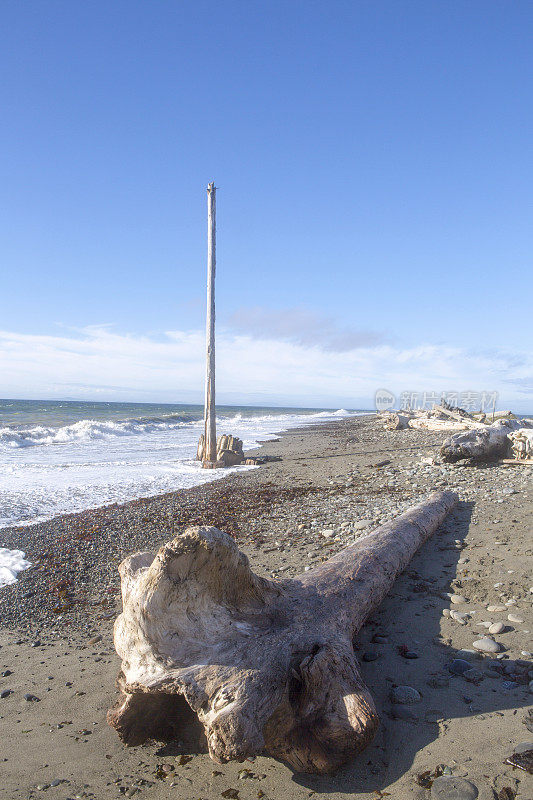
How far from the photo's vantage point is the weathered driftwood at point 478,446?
930 cm

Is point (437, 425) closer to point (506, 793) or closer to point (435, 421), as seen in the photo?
point (435, 421)

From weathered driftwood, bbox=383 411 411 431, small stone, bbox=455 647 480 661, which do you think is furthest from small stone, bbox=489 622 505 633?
weathered driftwood, bbox=383 411 411 431

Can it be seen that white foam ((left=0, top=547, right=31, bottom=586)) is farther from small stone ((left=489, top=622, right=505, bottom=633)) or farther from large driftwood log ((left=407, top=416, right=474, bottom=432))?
large driftwood log ((left=407, top=416, right=474, bottom=432))

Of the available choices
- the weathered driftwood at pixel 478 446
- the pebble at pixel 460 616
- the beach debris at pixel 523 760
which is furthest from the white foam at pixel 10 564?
the weathered driftwood at pixel 478 446

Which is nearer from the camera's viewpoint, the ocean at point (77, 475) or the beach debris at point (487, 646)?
the beach debris at point (487, 646)

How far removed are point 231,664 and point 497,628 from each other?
6.62 ft

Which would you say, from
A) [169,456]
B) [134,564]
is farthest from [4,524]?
[169,456]

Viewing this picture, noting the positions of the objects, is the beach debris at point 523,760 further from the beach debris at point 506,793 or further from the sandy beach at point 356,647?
the beach debris at point 506,793

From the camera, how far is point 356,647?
322cm

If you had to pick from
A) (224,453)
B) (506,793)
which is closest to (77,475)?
(224,453)

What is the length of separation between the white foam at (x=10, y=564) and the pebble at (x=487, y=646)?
4573mm

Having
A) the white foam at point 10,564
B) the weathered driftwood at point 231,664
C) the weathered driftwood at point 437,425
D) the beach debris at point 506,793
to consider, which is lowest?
the white foam at point 10,564

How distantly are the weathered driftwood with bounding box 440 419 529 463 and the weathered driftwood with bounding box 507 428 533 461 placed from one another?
0.13 m

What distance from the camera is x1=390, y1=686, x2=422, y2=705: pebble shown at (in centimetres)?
262
